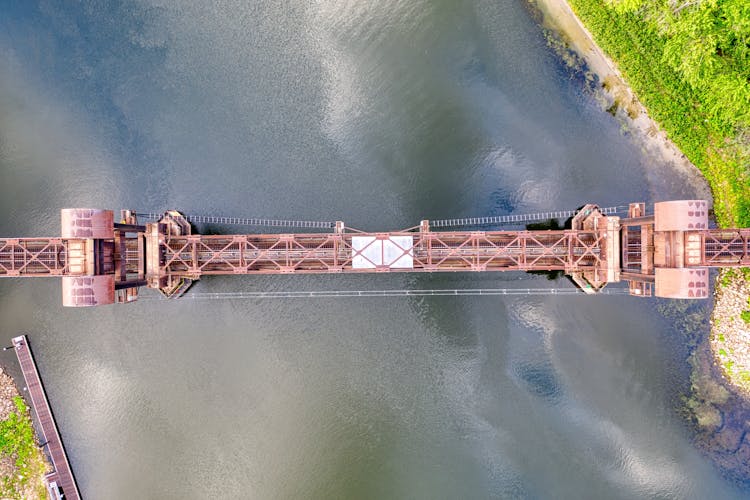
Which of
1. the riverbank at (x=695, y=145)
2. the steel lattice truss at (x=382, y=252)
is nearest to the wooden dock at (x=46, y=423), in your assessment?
the steel lattice truss at (x=382, y=252)

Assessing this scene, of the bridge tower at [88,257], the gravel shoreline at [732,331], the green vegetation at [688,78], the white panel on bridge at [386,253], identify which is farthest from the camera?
the gravel shoreline at [732,331]

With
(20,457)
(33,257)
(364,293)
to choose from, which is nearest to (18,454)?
(20,457)

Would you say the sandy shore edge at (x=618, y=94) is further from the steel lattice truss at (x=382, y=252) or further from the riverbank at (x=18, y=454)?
the riverbank at (x=18, y=454)

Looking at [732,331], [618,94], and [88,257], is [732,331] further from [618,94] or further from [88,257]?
[88,257]

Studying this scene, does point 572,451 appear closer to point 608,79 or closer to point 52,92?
point 608,79

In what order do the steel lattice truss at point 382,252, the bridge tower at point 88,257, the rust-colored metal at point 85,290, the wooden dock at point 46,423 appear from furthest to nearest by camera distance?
the wooden dock at point 46,423 → the steel lattice truss at point 382,252 → the rust-colored metal at point 85,290 → the bridge tower at point 88,257

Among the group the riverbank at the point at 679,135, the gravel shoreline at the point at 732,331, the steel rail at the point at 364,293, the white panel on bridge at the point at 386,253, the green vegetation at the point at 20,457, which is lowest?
the green vegetation at the point at 20,457

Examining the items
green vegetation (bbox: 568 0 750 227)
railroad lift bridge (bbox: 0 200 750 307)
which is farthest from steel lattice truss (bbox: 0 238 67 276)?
green vegetation (bbox: 568 0 750 227)

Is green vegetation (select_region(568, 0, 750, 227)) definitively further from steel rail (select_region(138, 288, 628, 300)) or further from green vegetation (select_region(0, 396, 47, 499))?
green vegetation (select_region(0, 396, 47, 499))
